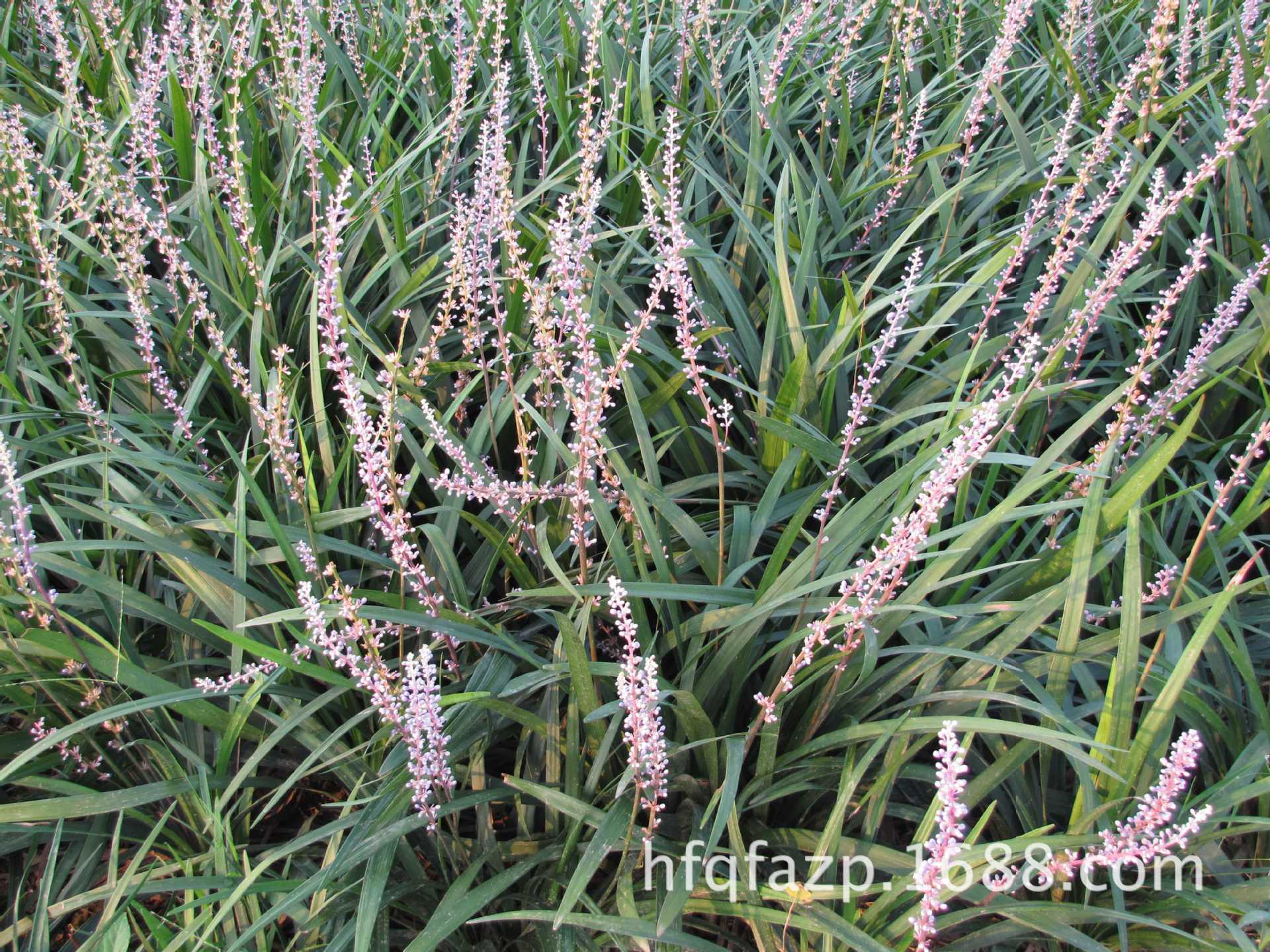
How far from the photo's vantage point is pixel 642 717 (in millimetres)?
1521

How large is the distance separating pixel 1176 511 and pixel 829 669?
4.44 ft

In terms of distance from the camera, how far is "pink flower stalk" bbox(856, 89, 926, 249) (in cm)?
332

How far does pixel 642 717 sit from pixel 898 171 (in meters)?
2.80

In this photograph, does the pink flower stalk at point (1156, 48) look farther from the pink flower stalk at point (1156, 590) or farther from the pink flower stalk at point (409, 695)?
the pink flower stalk at point (409, 695)

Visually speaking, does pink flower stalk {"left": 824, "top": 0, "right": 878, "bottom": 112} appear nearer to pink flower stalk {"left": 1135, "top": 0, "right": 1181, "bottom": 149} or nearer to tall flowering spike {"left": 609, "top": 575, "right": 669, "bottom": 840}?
pink flower stalk {"left": 1135, "top": 0, "right": 1181, "bottom": 149}

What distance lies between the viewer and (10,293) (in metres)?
3.14

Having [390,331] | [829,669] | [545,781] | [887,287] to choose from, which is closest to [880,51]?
[887,287]

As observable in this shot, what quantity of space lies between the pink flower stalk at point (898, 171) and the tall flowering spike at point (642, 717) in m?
2.29

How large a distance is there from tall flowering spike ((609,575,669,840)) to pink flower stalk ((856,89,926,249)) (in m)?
2.29

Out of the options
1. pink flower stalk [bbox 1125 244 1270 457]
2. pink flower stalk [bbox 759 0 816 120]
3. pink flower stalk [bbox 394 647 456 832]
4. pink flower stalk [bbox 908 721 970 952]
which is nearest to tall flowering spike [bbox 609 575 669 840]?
pink flower stalk [bbox 394 647 456 832]

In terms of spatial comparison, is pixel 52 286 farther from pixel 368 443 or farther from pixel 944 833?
pixel 944 833

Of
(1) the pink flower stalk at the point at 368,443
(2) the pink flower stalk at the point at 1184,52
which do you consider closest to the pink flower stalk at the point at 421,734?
(1) the pink flower stalk at the point at 368,443

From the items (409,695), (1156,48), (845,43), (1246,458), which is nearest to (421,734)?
(409,695)

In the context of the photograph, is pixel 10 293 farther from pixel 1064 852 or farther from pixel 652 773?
pixel 1064 852
